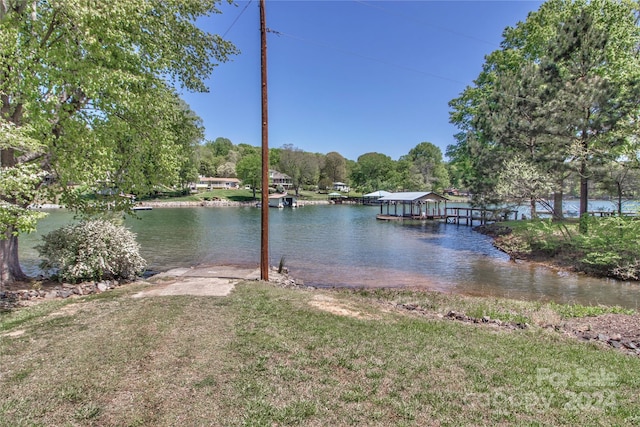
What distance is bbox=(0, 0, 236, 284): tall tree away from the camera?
6.56 m

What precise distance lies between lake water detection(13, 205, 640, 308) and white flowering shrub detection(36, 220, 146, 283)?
398 cm

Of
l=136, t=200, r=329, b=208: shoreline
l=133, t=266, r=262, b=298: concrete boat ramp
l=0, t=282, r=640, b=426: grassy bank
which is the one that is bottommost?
l=133, t=266, r=262, b=298: concrete boat ramp

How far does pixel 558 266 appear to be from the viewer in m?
15.6

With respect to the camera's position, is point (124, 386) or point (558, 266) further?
point (558, 266)

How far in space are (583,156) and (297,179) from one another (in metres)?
74.8

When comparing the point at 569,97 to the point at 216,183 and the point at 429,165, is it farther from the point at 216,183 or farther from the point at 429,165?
the point at 429,165

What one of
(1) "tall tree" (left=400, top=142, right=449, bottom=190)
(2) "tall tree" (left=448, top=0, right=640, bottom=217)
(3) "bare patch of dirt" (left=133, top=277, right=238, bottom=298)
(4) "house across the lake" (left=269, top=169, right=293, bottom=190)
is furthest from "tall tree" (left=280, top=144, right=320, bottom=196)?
(3) "bare patch of dirt" (left=133, top=277, right=238, bottom=298)

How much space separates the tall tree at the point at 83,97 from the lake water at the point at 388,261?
602cm

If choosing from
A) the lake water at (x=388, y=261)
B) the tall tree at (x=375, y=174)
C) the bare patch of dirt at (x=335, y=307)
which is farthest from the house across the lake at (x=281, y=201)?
the bare patch of dirt at (x=335, y=307)

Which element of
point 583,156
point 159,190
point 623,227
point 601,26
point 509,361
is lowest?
point 509,361

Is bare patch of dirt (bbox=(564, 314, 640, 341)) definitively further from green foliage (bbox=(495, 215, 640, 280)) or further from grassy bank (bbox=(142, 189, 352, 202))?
grassy bank (bbox=(142, 189, 352, 202))

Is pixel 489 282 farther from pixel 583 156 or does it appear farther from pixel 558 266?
pixel 583 156

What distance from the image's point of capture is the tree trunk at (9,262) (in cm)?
859

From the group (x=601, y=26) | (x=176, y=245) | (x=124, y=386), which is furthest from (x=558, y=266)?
(x=176, y=245)
